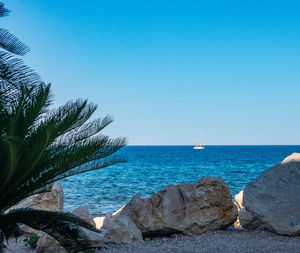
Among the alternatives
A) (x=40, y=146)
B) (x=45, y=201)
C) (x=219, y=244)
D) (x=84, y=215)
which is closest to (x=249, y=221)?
(x=219, y=244)

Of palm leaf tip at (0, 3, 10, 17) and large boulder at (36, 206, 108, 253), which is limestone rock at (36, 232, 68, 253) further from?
palm leaf tip at (0, 3, 10, 17)

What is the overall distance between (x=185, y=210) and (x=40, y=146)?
4542mm

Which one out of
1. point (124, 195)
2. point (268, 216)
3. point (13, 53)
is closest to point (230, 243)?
point (268, 216)

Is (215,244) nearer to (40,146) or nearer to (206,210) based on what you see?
(206,210)

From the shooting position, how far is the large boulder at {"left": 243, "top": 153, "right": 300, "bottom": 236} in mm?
7203

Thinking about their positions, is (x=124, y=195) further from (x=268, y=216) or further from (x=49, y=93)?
(x=49, y=93)

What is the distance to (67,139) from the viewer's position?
510 cm

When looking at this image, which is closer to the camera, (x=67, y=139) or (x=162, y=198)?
(x=67, y=139)

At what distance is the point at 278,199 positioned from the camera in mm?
7406

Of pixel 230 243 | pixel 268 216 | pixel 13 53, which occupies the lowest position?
pixel 230 243

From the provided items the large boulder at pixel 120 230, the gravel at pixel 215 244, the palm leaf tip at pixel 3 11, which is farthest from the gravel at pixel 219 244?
the palm leaf tip at pixel 3 11

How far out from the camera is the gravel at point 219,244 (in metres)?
6.54

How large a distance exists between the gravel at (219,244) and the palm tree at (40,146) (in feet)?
6.49

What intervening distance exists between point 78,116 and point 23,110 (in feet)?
2.70
